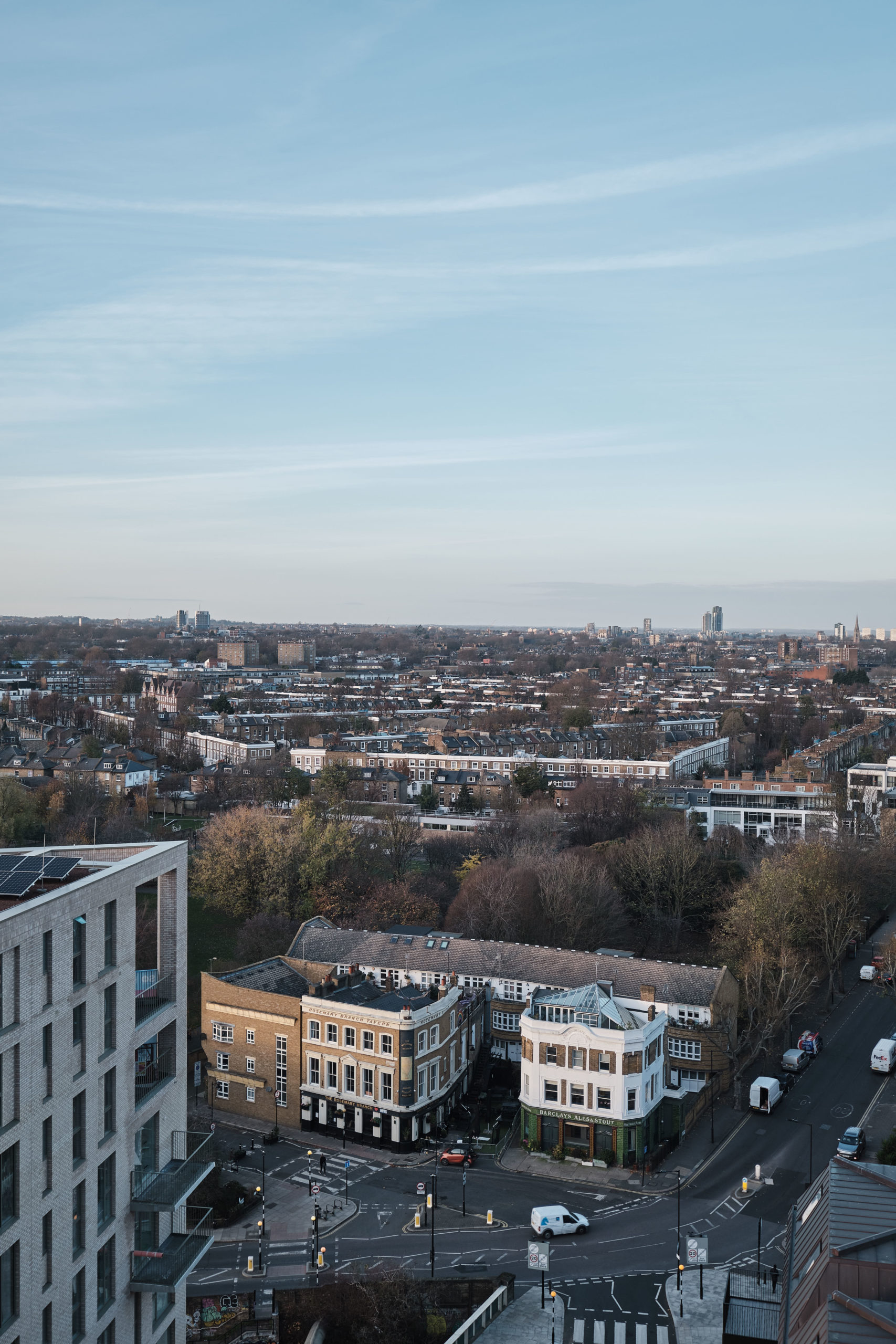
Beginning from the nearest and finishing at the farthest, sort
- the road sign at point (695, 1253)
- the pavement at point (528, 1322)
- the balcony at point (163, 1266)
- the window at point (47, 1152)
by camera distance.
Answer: the window at point (47, 1152) < the balcony at point (163, 1266) < the pavement at point (528, 1322) < the road sign at point (695, 1253)

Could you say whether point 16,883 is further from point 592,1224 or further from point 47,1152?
point 592,1224

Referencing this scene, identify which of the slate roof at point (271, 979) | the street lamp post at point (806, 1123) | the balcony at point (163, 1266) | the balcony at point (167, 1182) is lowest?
the street lamp post at point (806, 1123)

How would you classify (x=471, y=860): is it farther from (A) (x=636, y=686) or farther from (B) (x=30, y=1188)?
(A) (x=636, y=686)

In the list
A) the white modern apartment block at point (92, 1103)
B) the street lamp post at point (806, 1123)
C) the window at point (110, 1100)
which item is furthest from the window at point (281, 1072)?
the window at point (110, 1100)

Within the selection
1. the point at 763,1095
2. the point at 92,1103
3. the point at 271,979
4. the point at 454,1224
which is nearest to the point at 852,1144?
the point at 763,1095

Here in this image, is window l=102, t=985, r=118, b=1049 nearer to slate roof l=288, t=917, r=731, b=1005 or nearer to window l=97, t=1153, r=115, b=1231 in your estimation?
window l=97, t=1153, r=115, b=1231

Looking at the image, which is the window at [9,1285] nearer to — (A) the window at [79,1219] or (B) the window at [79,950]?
(A) the window at [79,1219]

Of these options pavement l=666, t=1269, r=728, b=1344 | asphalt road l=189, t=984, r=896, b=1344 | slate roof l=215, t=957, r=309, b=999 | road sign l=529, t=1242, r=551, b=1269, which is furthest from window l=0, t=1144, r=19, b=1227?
slate roof l=215, t=957, r=309, b=999
